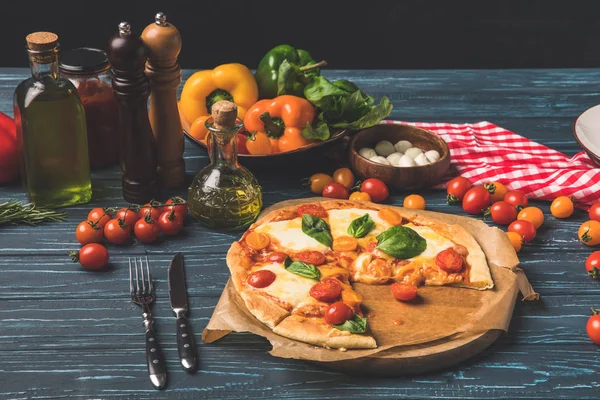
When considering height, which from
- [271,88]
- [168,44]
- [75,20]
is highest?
[168,44]

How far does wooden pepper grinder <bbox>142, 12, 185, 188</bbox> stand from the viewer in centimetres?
352

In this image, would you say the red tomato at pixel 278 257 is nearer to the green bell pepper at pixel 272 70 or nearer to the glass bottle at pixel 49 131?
the glass bottle at pixel 49 131

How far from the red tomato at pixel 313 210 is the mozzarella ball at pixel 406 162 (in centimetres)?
52

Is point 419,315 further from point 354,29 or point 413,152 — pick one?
point 354,29

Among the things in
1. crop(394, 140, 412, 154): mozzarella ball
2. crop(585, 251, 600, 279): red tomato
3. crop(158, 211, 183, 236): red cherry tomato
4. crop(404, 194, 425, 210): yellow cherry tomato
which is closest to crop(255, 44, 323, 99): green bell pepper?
crop(394, 140, 412, 154): mozzarella ball

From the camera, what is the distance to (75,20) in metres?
6.37

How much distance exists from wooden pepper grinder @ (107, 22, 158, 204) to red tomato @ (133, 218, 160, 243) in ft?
0.92

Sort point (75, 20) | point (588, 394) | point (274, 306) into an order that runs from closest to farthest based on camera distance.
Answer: point (588, 394)
point (274, 306)
point (75, 20)

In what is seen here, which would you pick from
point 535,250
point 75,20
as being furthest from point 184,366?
point 75,20

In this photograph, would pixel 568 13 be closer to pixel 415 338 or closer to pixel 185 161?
pixel 185 161

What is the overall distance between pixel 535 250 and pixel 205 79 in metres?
1.73

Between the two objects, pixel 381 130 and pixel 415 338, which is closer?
pixel 415 338

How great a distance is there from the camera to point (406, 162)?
153 inches

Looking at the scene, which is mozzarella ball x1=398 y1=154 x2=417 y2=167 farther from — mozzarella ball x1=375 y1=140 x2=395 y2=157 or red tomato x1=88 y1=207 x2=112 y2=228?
red tomato x1=88 y1=207 x2=112 y2=228
